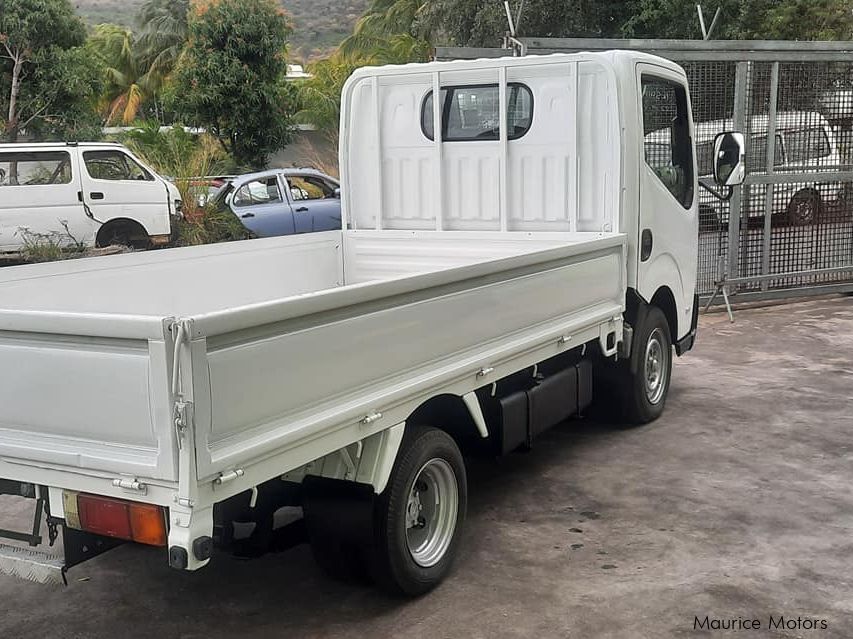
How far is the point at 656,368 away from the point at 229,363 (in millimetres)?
4432

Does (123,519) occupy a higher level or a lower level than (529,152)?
lower

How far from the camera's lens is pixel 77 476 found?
3096 mm

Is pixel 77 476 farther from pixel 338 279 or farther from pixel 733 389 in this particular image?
pixel 733 389

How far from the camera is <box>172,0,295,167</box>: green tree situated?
841 inches

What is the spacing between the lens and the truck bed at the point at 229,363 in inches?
113

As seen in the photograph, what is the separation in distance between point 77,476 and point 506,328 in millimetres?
2173

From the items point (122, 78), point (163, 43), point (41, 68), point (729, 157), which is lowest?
point (729, 157)

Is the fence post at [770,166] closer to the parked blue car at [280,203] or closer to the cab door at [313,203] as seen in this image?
the cab door at [313,203]

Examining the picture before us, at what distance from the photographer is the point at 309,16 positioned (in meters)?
90.4

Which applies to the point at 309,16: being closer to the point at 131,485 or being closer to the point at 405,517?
the point at 405,517

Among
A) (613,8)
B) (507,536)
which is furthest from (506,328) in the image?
(613,8)

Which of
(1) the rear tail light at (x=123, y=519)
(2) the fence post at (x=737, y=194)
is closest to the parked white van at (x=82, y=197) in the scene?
(2) the fence post at (x=737, y=194)

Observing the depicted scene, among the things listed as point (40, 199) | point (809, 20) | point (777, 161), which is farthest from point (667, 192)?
point (809, 20)

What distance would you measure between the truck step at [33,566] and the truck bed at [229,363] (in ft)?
0.99
